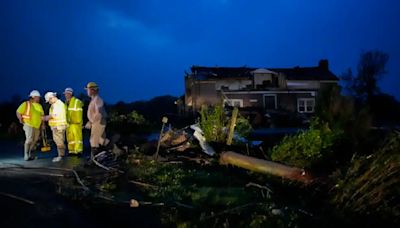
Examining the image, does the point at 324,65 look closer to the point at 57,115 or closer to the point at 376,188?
the point at 57,115

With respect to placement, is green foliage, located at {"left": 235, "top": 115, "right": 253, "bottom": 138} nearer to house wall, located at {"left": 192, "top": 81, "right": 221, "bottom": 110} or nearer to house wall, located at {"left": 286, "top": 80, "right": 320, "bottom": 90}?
house wall, located at {"left": 192, "top": 81, "right": 221, "bottom": 110}

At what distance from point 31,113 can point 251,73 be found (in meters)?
35.4

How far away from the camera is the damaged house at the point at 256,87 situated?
1706 inches

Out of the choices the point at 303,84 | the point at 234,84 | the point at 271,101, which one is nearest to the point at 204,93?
the point at 234,84

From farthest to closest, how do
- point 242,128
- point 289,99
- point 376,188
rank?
point 289,99 → point 242,128 → point 376,188

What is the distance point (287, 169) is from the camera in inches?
303

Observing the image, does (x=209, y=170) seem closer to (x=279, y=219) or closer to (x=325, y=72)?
(x=279, y=219)

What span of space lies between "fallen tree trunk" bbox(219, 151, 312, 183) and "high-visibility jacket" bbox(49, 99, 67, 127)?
4231mm

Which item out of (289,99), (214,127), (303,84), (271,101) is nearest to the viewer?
(214,127)

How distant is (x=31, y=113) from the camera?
11008 millimetres

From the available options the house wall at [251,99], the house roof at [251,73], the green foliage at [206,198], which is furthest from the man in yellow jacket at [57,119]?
the house wall at [251,99]

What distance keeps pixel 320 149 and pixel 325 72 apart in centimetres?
4045

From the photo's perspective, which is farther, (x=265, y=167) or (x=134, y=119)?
(x=134, y=119)

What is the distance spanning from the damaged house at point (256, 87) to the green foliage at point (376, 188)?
36060 millimetres
